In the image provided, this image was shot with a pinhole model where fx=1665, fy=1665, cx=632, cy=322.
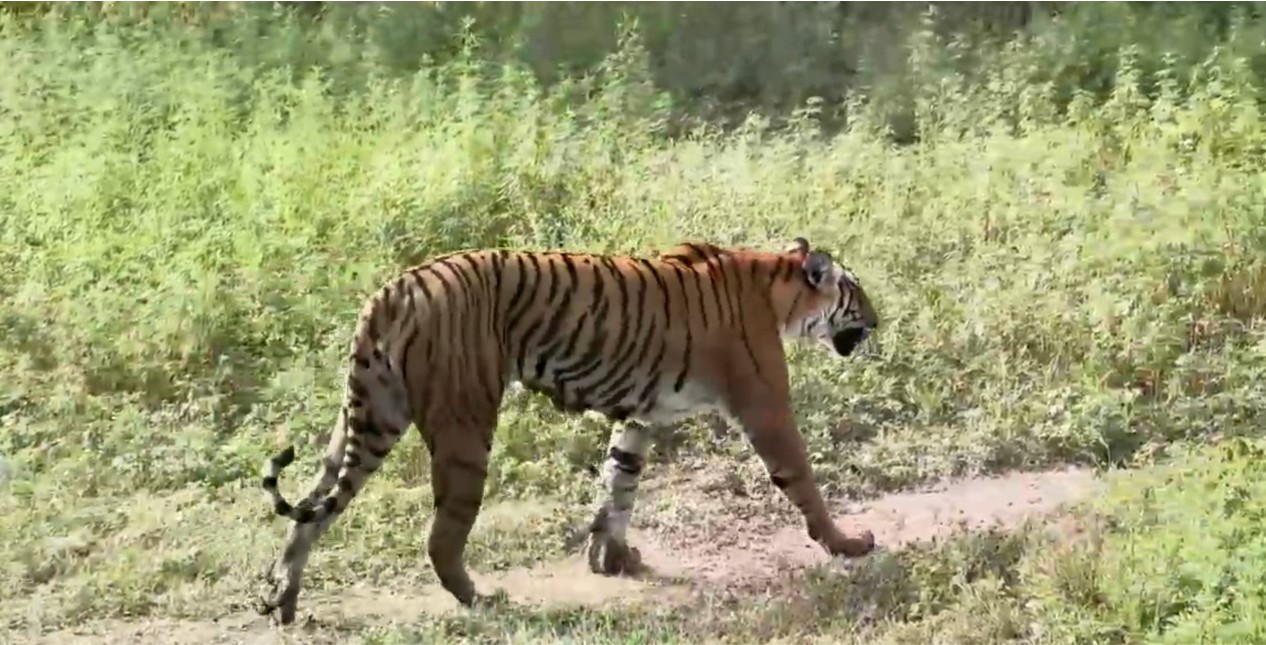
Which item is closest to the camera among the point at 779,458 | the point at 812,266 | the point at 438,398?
the point at 438,398

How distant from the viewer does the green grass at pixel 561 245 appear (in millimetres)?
5406

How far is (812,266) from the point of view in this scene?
229 inches

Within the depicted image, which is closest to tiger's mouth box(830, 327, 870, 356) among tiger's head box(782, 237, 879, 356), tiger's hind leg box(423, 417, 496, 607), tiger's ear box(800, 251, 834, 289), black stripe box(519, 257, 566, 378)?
tiger's head box(782, 237, 879, 356)

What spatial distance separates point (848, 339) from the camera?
239 inches

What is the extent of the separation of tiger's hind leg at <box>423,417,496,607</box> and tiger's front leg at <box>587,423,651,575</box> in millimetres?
643

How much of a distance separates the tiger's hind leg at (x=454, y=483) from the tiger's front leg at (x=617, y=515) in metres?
0.64

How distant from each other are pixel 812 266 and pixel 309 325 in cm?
256

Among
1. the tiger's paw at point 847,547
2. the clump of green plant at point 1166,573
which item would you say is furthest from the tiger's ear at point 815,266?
the clump of green plant at point 1166,573

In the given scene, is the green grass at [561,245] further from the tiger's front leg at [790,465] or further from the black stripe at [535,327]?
the black stripe at [535,327]

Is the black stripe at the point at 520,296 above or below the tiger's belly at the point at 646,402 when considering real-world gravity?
above

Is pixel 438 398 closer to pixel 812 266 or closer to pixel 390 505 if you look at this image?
pixel 390 505

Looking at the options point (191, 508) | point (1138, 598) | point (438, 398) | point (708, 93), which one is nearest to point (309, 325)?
point (191, 508)

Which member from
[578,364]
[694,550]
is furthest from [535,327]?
[694,550]

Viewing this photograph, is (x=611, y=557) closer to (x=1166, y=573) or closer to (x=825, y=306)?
(x=825, y=306)
